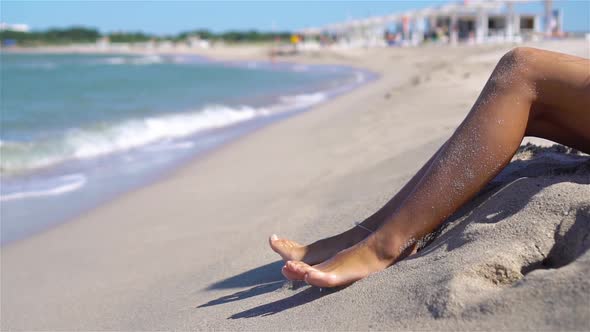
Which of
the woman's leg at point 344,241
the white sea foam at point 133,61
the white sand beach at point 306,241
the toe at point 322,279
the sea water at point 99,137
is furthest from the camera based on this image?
the white sea foam at point 133,61

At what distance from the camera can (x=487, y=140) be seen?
1.94 metres

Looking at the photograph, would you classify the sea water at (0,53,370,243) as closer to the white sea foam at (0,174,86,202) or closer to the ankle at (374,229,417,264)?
the white sea foam at (0,174,86,202)

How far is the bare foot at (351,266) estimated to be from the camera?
202 cm

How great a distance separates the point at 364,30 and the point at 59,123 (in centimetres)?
4141

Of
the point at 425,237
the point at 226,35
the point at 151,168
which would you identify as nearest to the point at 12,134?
the point at 151,168

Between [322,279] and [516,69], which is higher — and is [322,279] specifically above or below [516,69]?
below

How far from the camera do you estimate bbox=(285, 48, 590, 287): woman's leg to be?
6.23 feet

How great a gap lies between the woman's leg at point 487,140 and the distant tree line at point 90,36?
89.3 metres

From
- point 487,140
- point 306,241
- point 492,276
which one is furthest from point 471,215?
point 306,241

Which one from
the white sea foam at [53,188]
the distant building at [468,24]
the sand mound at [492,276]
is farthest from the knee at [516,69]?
the distant building at [468,24]

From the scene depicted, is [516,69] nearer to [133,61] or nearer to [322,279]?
[322,279]

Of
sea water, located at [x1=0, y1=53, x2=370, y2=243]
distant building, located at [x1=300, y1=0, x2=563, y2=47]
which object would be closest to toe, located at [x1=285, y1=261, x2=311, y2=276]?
sea water, located at [x1=0, y1=53, x2=370, y2=243]

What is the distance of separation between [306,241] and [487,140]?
4.32ft

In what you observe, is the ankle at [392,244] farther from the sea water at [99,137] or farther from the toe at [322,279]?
the sea water at [99,137]
